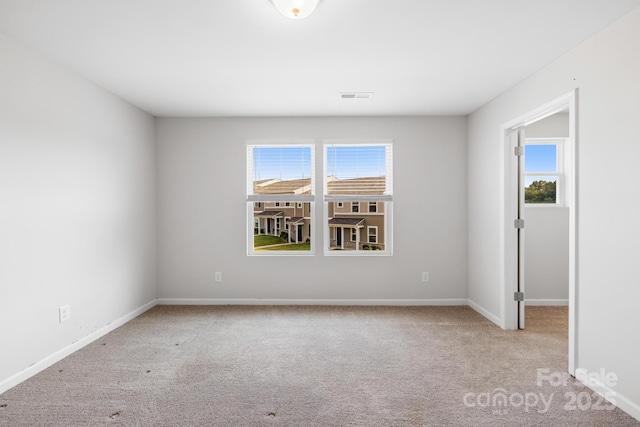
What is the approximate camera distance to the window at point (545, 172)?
4801mm

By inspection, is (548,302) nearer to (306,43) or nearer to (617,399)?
(617,399)

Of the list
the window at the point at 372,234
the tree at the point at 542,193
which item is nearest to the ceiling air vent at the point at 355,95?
the window at the point at 372,234

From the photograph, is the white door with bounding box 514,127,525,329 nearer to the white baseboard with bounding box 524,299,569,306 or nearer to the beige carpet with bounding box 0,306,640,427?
the beige carpet with bounding box 0,306,640,427

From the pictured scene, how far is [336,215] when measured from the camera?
194 inches

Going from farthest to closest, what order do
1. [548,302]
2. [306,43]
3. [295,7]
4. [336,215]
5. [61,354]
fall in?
[336,215] → [548,302] → [61,354] → [306,43] → [295,7]

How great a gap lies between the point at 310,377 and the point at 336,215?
2.51 metres

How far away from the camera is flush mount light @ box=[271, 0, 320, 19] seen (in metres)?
2.07

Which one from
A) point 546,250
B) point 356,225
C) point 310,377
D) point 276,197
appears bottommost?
point 310,377

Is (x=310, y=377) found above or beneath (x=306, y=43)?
beneath

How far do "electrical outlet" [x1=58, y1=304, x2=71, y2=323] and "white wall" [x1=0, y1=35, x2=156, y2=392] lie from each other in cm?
4

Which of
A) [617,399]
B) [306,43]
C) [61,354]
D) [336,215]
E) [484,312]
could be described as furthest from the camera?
[336,215]

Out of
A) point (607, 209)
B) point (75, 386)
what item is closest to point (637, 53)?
point (607, 209)

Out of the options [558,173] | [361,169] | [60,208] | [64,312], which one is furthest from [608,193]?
[64,312]

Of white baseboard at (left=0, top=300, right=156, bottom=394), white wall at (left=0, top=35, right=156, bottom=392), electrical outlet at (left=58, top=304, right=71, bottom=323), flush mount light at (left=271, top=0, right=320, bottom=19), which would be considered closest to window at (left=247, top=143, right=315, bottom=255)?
white wall at (left=0, top=35, right=156, bottom=392)
